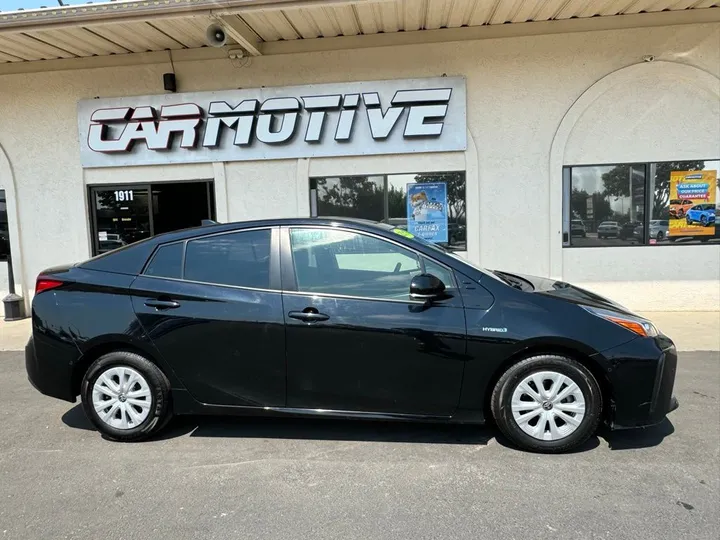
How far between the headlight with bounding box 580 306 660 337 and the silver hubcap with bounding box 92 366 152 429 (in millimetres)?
3216

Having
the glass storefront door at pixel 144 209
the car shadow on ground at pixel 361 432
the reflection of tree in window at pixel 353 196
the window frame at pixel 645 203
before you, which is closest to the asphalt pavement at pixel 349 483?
the car shadow on ground at pixel 361 432

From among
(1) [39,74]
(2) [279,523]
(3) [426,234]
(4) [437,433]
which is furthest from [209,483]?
(1) [39,74]

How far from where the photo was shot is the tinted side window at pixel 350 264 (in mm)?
3498

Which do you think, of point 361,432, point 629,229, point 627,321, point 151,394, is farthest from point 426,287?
point 629,229

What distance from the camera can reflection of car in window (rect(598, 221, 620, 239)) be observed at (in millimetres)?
7891

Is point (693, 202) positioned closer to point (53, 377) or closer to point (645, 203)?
point (645, 203)

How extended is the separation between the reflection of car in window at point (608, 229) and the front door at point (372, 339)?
216 inches

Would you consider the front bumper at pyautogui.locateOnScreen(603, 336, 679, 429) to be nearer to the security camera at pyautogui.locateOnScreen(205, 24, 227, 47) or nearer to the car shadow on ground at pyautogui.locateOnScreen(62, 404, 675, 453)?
the car shadow on ground at pyautogui.locateOnScreen(62, 404, 675, 453)

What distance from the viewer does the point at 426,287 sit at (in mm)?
3283

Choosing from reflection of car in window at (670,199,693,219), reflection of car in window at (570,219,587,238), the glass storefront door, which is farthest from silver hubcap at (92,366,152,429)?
reflection of car in window at (670,199,693,219)

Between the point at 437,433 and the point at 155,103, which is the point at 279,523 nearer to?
the point at 437,433

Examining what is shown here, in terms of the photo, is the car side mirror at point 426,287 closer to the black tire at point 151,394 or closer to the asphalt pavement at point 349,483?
the asphalt pavement at point 349,483

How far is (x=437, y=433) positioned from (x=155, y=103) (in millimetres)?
7243

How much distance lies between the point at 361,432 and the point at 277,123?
5.79 m
